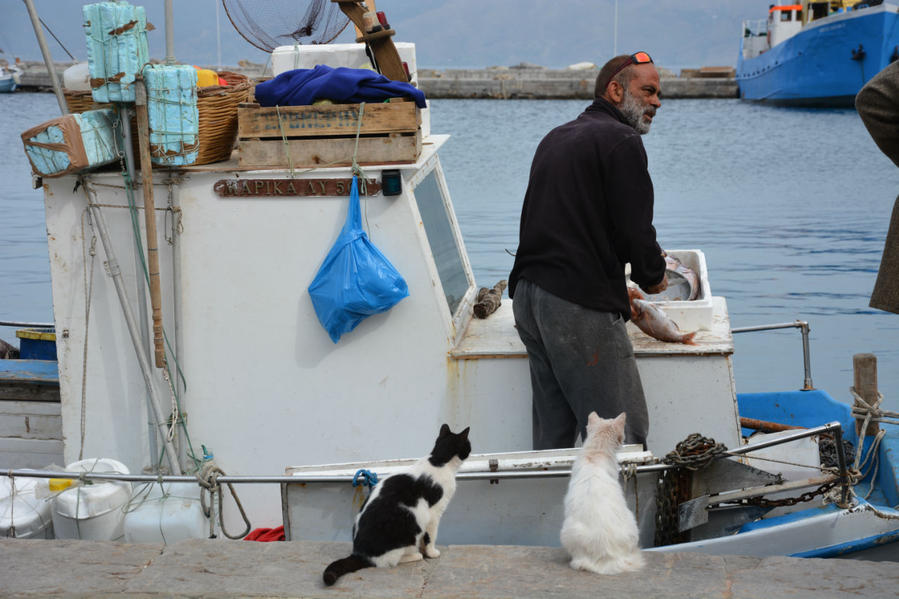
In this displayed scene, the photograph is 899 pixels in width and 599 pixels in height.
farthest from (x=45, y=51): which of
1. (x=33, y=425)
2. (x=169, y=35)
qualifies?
(x=33, y=425)

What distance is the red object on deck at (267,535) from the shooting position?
191 inches

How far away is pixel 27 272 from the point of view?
17281 mm

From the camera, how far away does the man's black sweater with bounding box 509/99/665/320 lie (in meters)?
4.23

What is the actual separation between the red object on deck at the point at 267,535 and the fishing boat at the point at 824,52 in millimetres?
50313

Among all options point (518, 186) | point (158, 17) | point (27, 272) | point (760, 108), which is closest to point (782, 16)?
point (760, 108)

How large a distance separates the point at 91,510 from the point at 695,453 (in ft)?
→ 8.85

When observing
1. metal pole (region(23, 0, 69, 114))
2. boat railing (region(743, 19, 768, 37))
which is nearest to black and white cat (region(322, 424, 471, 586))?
metal pole (region(23, 0, 69, 114))

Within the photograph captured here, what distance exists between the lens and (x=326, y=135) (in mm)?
4676

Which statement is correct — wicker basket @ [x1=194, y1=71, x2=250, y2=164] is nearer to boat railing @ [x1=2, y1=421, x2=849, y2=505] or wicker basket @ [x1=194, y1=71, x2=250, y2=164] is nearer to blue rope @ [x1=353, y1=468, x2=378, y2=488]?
boat railing @ [x1=2, y1=421, x2=849, y2=505]

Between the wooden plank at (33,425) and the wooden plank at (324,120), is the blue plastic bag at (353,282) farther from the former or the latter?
the wooden plank at (33,425)

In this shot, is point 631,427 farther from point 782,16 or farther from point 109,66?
point 782,16

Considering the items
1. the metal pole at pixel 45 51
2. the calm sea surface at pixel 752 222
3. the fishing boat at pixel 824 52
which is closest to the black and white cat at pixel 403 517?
the metal pole at pixel 45 51

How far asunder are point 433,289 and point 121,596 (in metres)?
1.97

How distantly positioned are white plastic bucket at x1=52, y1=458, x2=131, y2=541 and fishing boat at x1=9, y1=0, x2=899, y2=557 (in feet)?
0.34
